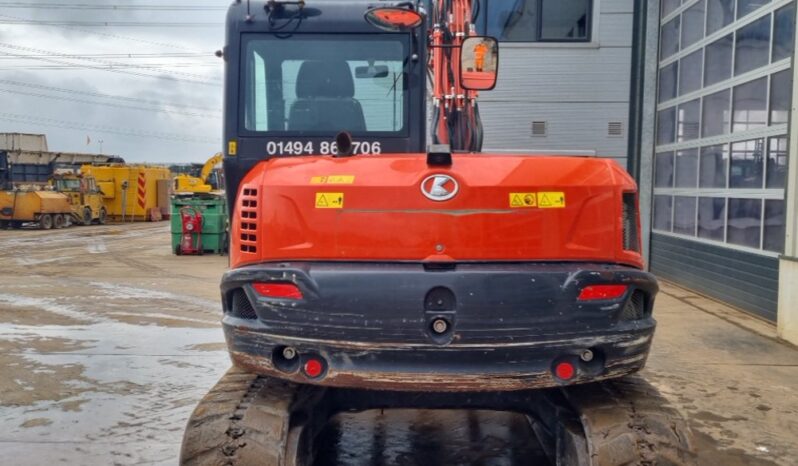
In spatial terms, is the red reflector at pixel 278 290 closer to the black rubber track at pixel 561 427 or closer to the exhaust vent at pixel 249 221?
the exhaust vent at pixel 249 221

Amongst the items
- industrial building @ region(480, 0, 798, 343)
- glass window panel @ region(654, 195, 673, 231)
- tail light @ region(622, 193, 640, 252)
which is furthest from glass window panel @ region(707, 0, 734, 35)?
tail light @ region(622, 193, 640, 252)

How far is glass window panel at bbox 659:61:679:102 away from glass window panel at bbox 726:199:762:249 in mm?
3700

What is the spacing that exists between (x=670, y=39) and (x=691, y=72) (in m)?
1.47

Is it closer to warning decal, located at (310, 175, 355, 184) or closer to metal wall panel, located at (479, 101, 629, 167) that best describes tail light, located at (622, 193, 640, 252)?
warning decal, located at (310, 175, 355, 184)

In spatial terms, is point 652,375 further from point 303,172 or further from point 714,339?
point 303,172

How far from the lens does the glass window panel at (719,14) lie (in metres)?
11.6

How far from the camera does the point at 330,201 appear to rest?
3.58 m

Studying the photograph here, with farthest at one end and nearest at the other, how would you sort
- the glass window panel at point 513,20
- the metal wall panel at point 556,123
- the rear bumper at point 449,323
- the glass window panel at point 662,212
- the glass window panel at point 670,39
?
the metal wall panel at point 556,123, the glass window panel at point 513,20, the glass window panel at point 662,212, the glass window panel at point 670,39, the rear bumper at point 449,323

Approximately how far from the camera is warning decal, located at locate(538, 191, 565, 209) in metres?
3.54

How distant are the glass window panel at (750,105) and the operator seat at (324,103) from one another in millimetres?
7296

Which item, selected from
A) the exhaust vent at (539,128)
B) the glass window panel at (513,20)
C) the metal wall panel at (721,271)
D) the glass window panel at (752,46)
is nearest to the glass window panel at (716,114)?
the glass window panel at (752,46)

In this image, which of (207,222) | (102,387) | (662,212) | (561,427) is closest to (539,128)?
(662,212)

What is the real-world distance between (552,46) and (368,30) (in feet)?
35.8

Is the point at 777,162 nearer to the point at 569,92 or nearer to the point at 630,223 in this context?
the point at 569,92
